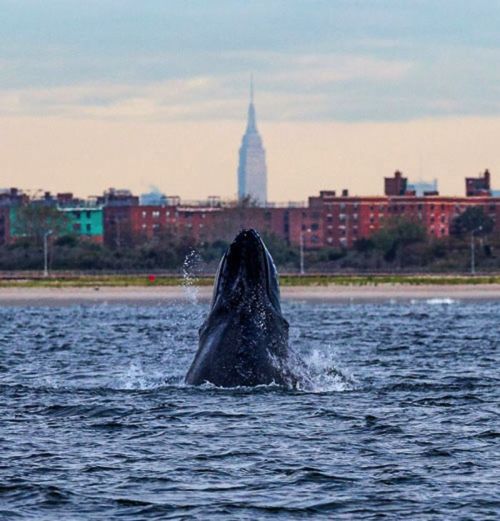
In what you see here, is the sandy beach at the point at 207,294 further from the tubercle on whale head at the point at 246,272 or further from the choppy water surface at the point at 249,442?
the tubercle on whale head at the point at 246,272

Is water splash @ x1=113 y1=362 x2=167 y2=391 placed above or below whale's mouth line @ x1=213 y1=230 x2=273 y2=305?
below

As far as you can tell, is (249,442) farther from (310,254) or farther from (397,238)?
(310,254)

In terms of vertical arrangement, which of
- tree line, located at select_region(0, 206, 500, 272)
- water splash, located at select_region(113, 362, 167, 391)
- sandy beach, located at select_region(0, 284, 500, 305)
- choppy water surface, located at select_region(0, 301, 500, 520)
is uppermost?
tree line, located at select_region(0, 206, 500, 272)

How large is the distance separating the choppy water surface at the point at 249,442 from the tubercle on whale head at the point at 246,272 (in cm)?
180

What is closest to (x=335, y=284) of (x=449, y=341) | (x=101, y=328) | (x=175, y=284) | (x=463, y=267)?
(x=175, y=284)

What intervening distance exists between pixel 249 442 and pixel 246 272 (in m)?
3.70

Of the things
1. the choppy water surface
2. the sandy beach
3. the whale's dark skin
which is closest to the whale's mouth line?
the whale's dark skin

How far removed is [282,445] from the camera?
25750 mm

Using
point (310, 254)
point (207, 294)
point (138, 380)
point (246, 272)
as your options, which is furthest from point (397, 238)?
point (246, 272)

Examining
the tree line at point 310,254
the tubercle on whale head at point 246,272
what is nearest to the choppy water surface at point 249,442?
the tubercle on whale head at point 246,272

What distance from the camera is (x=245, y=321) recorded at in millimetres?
28328

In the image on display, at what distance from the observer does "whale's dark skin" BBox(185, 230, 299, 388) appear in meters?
28.3

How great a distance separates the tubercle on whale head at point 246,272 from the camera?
2820 centimetres

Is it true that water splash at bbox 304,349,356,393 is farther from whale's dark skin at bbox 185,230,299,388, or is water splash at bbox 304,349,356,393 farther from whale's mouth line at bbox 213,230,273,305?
whale's mouth line at bbox 213,230,273,305
